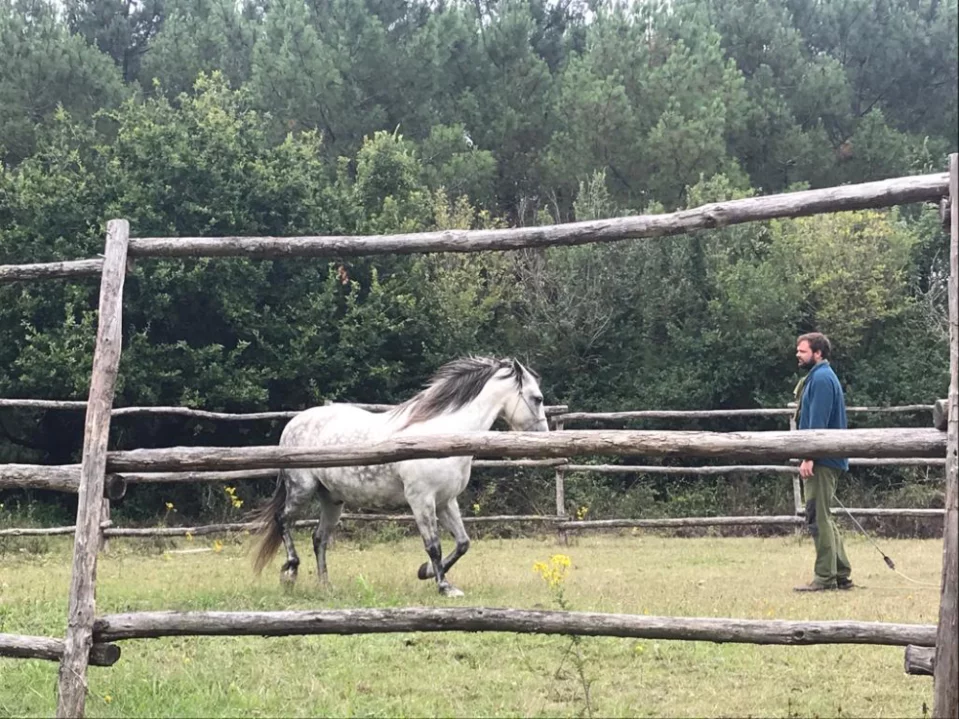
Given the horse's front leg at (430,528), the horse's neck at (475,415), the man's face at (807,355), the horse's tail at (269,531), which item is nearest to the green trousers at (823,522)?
the man's face at (807,355)

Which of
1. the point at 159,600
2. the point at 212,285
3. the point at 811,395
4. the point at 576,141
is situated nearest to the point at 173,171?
the point at 212,285

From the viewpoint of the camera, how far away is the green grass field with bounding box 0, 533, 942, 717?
14.0 ft

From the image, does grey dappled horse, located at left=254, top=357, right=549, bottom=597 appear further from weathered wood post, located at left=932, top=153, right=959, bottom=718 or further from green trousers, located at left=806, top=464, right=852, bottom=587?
weathered wood post, located at left=932, top=153, right=959, bottom=718

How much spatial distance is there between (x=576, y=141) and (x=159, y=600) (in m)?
15.7

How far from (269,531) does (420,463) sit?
1.35 metres

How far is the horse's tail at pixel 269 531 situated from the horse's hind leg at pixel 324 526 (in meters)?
0.30

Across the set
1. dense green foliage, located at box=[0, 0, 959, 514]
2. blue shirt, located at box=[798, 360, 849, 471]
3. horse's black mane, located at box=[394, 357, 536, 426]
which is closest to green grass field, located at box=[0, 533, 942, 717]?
blue shirt, located at box=[798, 360, 849, 471]

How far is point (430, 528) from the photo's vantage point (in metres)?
7.82

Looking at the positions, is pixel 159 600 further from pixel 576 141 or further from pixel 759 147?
pixel 759 147

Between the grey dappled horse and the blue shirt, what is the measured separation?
192 centimetres

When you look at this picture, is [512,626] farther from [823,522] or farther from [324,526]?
[324,526]

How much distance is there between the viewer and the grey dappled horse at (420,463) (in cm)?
782

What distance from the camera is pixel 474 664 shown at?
496cm

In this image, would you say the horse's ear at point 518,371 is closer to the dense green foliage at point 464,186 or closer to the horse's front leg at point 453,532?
the horse's front leg at point 453,532
